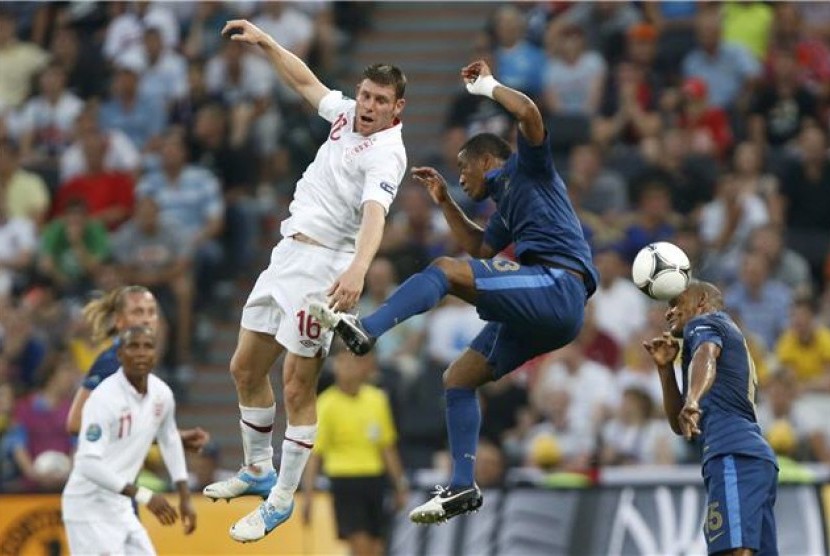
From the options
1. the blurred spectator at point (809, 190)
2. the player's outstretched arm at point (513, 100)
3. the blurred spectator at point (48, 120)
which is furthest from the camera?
the blurred spectator at point (48, 120)

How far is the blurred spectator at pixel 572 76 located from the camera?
2141 cm

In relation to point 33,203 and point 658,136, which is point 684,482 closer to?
point 658,136

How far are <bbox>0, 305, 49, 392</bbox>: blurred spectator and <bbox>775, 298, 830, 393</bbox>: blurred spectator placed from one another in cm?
753

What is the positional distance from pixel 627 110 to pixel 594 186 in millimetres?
1066

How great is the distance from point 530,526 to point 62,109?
8.75 meters

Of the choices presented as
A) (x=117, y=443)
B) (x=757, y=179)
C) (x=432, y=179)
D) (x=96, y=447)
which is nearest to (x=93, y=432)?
(x=96, y=447)

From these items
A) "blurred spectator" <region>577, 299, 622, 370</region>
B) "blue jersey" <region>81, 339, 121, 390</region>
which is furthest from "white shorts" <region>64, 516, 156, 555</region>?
"blurred spectator" <region>577, 299, 622, 370</region>

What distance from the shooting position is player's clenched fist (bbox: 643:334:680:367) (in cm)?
1207

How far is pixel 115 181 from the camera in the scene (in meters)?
21.9

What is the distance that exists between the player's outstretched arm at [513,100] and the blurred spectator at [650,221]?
7.87m

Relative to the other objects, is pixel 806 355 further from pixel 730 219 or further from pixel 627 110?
pixel 627 110

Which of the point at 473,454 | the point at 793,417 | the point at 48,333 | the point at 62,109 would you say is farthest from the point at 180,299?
the point at 473,454

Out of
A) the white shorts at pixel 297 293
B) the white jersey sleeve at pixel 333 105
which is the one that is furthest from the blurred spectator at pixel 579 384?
the white shorts at pixel 297 293

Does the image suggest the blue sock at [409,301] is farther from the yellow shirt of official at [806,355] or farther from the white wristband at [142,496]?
the yellow shirt of official at [806,355]
